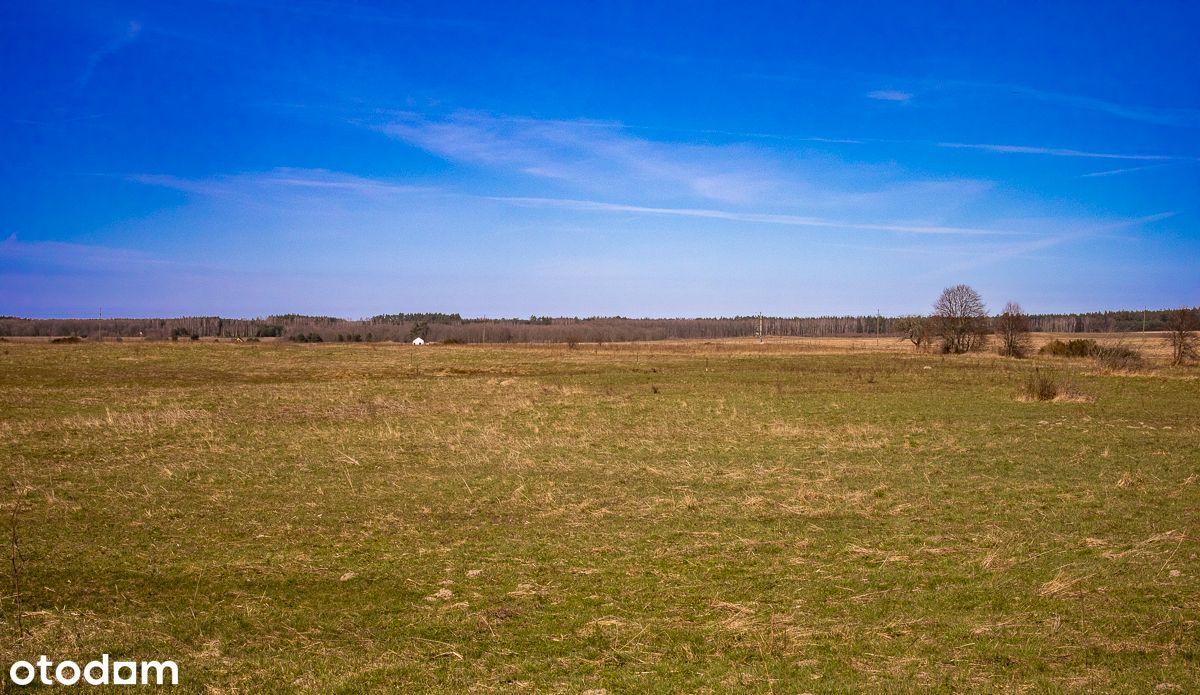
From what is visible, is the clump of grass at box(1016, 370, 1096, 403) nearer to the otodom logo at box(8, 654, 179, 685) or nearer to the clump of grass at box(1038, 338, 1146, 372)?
the clump of grass at box(1038, 338, 1146, 372)

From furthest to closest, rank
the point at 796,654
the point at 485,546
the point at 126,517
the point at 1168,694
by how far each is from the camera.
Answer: the point at 126,517 < the point at 485,546 < the point at 796,654 < the point at 1168,694

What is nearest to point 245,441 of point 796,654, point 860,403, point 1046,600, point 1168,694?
point 796,654

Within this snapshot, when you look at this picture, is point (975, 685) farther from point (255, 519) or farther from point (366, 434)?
point (366, 434)

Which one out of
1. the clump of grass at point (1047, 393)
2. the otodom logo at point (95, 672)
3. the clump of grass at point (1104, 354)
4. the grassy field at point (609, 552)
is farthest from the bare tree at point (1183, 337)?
the otodom logo at point (95, 672)

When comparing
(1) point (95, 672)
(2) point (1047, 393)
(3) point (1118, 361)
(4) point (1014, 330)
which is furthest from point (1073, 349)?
(1) point (95, 672)

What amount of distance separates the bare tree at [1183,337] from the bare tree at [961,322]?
1188 inches

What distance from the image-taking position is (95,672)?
6527 millimetres

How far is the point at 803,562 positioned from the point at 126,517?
34.3 ft

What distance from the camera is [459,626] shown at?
7648 millimetres

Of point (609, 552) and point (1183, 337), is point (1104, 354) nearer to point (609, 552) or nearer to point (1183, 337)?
point (1183, 337)

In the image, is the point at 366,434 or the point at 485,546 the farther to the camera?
the point at 366,434

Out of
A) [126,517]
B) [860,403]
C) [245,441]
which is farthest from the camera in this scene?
[860,403]

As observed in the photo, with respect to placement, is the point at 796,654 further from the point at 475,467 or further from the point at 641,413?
the point at 641,413

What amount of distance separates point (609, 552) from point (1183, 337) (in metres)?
58.1
